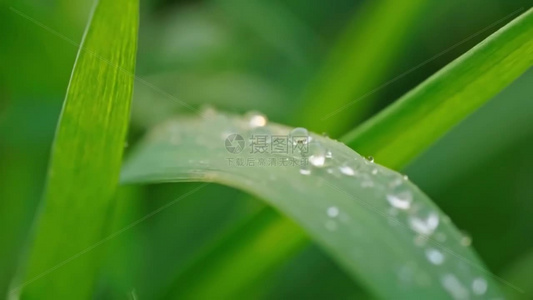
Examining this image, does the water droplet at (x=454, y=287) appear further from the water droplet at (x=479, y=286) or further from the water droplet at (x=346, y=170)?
the water droplet at (x=346, y=170)

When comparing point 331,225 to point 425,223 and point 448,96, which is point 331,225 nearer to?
point 425,223

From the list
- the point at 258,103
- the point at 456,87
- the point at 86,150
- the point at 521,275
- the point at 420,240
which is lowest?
the point at 521,275

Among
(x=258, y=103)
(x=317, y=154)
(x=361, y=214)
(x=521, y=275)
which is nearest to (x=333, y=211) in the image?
(x=361, y=214)

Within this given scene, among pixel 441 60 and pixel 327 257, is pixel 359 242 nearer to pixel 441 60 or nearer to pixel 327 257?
pixel 327 257

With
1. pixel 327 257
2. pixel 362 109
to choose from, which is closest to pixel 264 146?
pixel 327 257

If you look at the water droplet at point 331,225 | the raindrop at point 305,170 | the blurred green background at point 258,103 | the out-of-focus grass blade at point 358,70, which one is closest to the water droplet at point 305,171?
the raindrop at point 305,170
